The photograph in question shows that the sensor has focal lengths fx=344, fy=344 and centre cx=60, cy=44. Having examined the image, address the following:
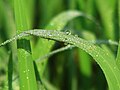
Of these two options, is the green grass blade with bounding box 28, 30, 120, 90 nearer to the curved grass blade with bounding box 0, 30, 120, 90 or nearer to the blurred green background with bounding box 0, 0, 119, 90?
the curved grass blade with bounding box 0, 30, 120, 90

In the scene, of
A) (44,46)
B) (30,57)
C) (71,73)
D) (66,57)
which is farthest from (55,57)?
(30,57)

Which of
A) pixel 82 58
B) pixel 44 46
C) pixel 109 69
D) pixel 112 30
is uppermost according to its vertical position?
pixel 112 30

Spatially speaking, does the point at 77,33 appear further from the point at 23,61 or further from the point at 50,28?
the point at 23,61

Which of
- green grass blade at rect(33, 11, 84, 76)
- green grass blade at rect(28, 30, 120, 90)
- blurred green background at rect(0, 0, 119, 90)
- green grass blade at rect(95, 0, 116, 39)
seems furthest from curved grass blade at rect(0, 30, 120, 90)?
green grass blade at rect(95, 0, 116, 39)

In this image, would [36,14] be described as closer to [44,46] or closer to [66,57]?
[66,57]

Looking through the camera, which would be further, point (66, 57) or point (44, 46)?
point (66, 57)

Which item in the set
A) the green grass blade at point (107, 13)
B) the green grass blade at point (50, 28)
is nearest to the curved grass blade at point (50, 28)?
the green grass blade at point (50, 28)
